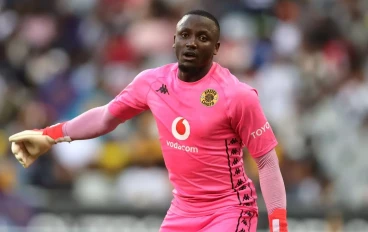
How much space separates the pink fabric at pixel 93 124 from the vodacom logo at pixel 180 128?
555mm

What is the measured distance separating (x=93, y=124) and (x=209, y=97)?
3.41 ft

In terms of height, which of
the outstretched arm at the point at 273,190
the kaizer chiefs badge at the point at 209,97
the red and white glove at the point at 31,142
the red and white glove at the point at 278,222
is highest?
the kaizer chiefs badge at the point at 209,97

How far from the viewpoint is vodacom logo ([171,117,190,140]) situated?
240 inches

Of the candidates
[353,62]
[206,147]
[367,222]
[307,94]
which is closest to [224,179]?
[206,147]

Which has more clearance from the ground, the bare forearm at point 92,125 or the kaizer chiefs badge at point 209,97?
the kaizer chiefs badge at point 209,97

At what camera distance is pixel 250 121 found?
5.95 m

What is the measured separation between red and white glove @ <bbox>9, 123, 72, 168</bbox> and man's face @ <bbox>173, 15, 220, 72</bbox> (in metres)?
1.20

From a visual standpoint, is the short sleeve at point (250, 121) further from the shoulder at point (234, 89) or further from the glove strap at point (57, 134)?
the glove strap at point (57, 134)

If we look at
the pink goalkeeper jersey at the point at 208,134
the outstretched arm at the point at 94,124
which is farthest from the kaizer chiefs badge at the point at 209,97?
the outstretched arm at the point at 94,124

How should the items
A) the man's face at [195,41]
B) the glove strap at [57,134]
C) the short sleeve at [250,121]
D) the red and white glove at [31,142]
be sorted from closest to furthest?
the short sleeve at [250,121] → the man's face at [195,41] → the red and white glove at [31,142] → the glove strap at [57,134]

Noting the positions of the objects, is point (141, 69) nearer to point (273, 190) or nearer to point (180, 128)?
point (180, 128)

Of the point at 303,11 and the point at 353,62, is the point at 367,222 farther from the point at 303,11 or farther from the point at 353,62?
the point at 303,11

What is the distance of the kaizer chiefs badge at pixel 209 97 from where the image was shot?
6020 mm

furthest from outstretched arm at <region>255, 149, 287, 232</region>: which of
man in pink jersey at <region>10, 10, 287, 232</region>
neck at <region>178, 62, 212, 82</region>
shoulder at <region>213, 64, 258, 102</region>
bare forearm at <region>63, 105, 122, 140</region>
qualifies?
bare forearm at <region>63, 105, 122, 140</region>
